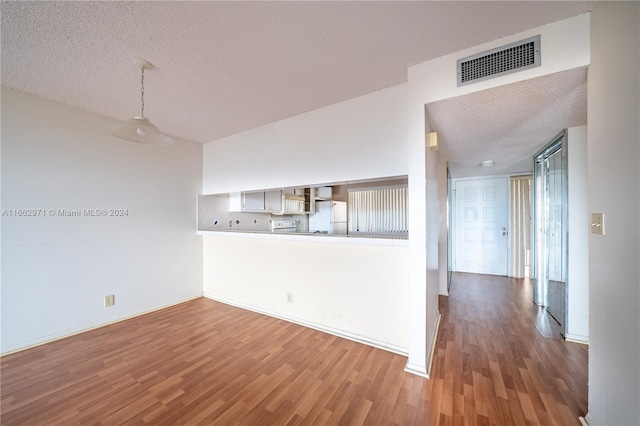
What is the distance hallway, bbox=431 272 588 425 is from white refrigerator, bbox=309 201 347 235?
2.99 meters

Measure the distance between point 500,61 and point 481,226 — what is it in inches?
186

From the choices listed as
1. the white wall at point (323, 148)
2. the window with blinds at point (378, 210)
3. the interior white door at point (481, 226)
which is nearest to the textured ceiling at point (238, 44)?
the white wall at point (323, 148)

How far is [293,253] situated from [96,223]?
7.90ft

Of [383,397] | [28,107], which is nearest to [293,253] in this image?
[383,397]

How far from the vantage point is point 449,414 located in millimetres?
1506

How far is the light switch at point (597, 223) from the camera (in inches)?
50.4

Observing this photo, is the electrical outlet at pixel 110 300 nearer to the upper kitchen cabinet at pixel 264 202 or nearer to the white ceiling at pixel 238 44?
the upper kitchen cabinet at pixel 264 202

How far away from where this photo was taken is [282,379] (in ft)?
6.07

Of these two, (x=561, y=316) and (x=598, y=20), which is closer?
(x=598, y=20)

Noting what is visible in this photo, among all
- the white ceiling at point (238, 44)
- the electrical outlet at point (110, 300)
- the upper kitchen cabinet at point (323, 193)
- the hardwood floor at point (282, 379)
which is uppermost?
the white ceiling at point (238, 44)

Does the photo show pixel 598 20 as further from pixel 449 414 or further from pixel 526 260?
pixel 526 260

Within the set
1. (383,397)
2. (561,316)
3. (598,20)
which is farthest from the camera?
(561,316)

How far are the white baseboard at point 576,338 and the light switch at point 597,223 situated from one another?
1846 mm

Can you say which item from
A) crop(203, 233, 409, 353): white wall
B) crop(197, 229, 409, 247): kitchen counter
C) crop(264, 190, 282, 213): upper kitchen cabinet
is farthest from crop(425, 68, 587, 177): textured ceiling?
crop(264, 190, 282, 213): upper kitchen cabinet
